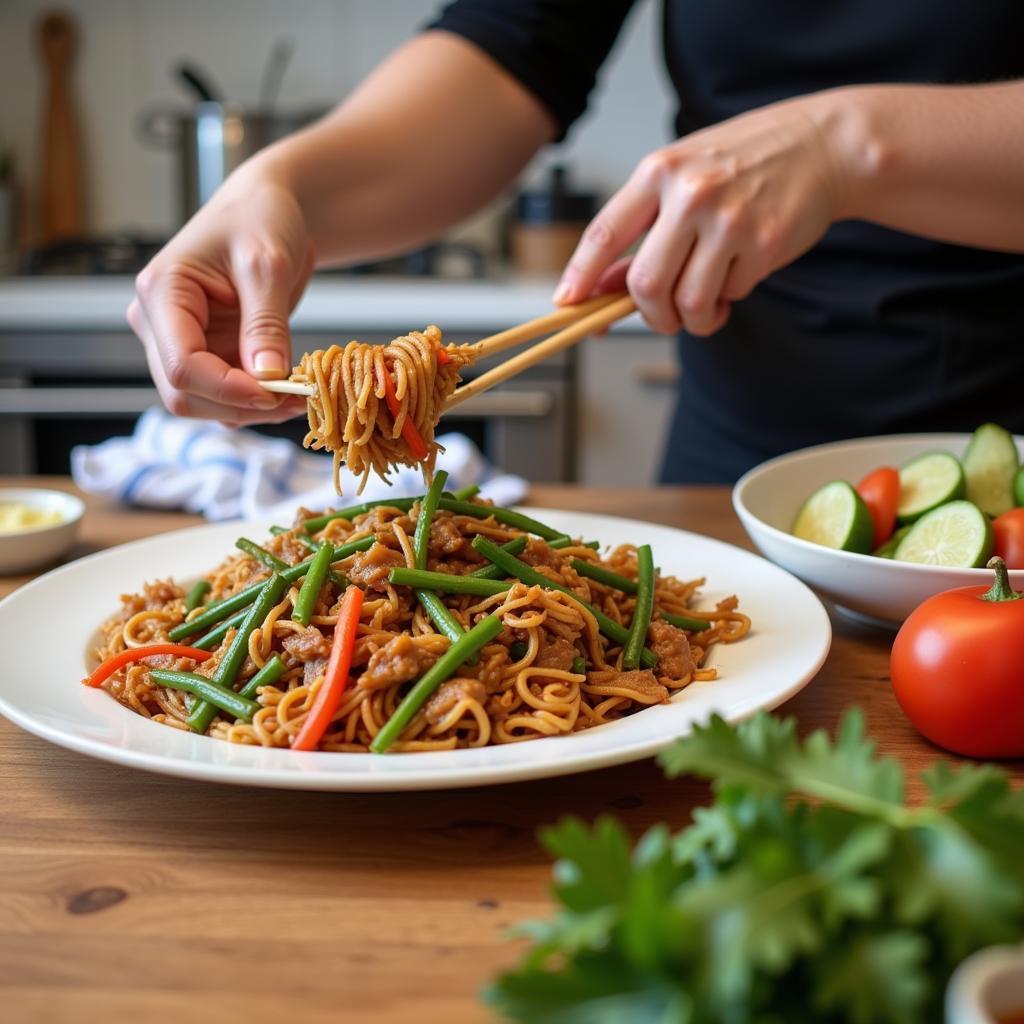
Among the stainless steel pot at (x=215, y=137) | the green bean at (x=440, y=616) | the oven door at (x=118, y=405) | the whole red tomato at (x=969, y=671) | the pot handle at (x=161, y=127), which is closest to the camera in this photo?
the whole red tomato at (x=969, y=671)

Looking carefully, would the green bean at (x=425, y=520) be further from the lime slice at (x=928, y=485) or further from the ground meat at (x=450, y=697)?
the lime slice at (x=928, y=485)

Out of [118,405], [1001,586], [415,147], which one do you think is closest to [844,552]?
[1001,586]

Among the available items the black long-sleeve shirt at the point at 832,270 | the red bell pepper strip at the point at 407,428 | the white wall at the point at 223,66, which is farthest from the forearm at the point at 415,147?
the white wall at the point at 223,66

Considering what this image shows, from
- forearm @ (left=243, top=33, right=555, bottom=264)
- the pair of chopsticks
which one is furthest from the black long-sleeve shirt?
the pair of chopsticks

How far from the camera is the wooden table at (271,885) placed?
3.20 ft

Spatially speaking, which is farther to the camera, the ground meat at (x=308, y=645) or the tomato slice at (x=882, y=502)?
the tomato slice at (x=882, y=502)

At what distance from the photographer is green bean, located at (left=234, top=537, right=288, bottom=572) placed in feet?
5.58

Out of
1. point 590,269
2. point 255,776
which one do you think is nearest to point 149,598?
point 255,776

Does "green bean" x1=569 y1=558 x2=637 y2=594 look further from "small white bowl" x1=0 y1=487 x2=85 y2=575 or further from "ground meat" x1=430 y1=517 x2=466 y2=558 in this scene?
"small white bowl" x1=0 y1=487 x2=85 y2=575

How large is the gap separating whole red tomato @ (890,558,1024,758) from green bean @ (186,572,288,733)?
76 cm

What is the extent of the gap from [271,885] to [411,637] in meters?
0.42

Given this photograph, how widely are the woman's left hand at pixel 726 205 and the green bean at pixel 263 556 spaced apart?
2.35ft

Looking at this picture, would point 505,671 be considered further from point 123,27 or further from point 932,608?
point 123,27

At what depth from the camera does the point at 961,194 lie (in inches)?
80.4
